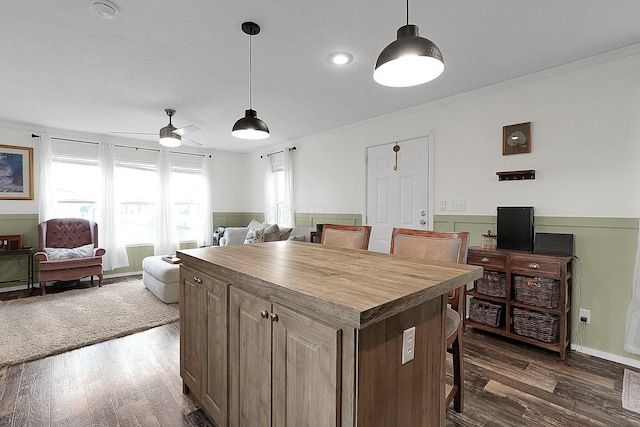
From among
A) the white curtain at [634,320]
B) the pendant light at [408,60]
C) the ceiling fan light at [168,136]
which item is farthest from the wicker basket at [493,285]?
the ceiling fan light at [168,136]

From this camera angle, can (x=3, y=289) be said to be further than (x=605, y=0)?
Yes

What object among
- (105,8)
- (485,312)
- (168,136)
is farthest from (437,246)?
(168,136)

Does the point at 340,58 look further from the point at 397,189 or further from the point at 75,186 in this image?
the point at 75,186

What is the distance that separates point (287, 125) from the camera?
4.67 m

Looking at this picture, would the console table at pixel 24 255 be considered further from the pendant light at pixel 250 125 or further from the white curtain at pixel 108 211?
the pendant light at pixel 250 125

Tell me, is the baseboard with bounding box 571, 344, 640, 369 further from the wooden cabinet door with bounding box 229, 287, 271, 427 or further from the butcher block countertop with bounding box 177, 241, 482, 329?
the wooden cabinet door with bounding box 229, 287, 271, 427

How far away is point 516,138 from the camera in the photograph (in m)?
2.97

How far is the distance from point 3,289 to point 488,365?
6275mm

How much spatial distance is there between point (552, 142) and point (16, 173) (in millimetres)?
6869

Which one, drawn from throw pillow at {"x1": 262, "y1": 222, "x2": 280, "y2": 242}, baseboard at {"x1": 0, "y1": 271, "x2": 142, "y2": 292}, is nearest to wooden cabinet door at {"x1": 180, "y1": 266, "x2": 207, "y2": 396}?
throw pillow at {"x1": 262, "y1": 222, "x2": 280, "y2": 242}

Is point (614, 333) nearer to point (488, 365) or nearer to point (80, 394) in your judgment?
point (488, 365)

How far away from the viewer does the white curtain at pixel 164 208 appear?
5.68 m

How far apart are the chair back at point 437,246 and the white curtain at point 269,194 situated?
13.6 ft

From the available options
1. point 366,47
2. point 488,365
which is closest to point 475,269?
point 488,365
